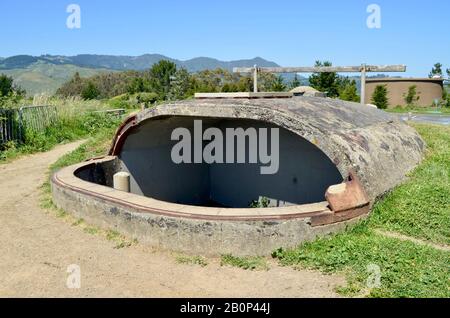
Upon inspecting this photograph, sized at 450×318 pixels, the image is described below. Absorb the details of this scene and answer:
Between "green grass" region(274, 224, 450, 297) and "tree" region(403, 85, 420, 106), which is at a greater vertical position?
"tree" region(403, 85, 420, 106)

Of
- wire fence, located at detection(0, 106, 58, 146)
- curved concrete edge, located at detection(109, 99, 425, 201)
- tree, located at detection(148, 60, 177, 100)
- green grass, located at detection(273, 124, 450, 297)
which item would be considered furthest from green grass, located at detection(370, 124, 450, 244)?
tree, located at detection(148, 60, 177, 100)

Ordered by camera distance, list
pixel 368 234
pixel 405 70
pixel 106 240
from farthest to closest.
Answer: pixel 405 70 < pixel 106 240 < pixel 368 234

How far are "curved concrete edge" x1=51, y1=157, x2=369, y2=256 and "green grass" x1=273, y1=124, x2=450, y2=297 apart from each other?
167 mm

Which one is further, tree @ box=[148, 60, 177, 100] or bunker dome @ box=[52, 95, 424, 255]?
tree @ box=[148, 60, 177, 100]

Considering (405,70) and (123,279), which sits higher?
(405,70)

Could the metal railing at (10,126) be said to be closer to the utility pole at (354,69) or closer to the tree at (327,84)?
the utility pole at (354,69)

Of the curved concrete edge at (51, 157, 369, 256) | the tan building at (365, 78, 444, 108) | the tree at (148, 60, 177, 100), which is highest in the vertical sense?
the tree at (148, 60, 177, 100)

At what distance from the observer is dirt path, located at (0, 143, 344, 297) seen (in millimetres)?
4555

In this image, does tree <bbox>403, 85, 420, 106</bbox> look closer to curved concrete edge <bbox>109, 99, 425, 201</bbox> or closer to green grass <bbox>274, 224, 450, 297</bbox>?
curved concrete edge <bbox>109, 99, 425, 201</bbox>
